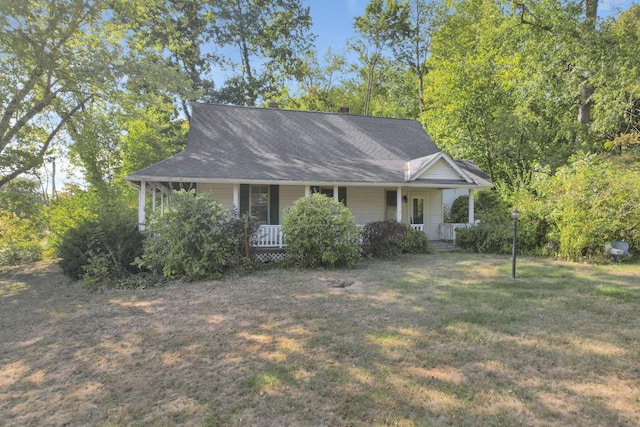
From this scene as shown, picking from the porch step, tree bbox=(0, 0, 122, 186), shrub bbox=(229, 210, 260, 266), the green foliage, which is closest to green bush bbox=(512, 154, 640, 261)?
the porch step

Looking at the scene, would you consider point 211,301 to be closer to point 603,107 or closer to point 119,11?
point 119,11

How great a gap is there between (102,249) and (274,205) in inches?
225

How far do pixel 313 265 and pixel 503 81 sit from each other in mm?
16667

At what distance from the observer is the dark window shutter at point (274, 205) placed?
13.1m

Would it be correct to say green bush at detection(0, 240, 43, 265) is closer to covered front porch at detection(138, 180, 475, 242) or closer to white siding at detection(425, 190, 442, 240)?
covered front porch at detection(138, 180, 475, 242)

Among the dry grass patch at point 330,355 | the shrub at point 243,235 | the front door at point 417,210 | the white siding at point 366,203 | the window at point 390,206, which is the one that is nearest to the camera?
the dry grass patch at point 330,355

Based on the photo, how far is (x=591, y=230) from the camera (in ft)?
33.0

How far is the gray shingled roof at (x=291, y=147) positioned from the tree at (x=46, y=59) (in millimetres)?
3561

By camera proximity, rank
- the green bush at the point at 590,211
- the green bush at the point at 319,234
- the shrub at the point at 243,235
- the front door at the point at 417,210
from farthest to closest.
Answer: the front door at the point at 417,210
the green bush at the point at 590,211
the green bush at the point at 319,234
the shrub at the point at 243,235

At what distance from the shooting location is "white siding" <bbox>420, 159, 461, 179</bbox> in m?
13.4

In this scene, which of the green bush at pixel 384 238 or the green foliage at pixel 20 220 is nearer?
the green bush at pixel 384 238

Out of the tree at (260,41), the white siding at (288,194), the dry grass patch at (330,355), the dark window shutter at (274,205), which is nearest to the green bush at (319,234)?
the dry grass patch at (330,355)

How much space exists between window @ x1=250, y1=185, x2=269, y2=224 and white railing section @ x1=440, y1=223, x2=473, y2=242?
7.42 m

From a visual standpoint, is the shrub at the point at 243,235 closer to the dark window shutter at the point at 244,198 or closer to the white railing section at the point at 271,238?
the white railing section at the point at 271,238
